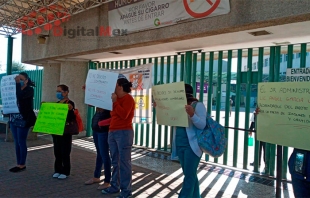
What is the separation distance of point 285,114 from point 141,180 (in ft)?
10.0

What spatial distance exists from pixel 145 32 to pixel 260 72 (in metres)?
2.68

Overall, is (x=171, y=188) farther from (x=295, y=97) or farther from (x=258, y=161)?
(x=295, y=97)

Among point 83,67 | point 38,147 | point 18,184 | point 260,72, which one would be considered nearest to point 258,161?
point 260,72

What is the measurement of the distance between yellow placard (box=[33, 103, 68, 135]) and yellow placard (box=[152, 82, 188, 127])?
1.89 meters

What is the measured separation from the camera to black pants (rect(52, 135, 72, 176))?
5.17 meters

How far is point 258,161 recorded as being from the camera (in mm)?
5902

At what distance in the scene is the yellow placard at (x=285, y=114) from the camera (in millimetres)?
2893

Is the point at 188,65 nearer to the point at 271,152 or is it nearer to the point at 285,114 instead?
the point at 271,152


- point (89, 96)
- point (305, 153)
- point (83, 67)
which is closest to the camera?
point (305, 153)

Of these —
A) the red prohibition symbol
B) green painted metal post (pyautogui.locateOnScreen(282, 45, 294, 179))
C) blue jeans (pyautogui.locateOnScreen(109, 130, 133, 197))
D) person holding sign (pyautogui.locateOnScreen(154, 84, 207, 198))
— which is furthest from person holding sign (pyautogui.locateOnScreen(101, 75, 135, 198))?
green painted metal post (pyautogui.locateOnScreen(282, 45, 294, 179))

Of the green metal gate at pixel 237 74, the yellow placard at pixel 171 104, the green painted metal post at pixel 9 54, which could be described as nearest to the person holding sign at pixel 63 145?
the yellow placard at pixel 171 104

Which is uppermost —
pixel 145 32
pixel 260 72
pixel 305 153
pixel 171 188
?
pixel 145 32

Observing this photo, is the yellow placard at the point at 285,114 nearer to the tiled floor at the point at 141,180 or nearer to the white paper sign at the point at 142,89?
the tiled floor at the point at 141,180

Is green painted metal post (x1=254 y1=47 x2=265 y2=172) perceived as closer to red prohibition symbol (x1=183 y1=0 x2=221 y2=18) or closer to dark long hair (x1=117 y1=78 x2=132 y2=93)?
red prohibition symbol (x1=183 y1=0 x2=221 y2=18)
